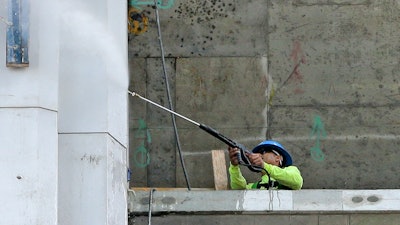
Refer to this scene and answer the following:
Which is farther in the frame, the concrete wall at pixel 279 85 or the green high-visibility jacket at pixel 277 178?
the concrete wall at pixel 279 85

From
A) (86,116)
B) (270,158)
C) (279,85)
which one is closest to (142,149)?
(270,158)

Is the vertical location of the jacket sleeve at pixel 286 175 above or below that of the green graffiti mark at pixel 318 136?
below

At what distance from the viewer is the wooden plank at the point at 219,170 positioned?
10.7 meters

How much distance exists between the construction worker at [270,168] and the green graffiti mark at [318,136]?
1.94 ft

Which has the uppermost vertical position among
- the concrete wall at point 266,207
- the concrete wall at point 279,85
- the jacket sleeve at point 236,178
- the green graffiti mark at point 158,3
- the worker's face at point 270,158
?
the green graffiti mark at point 158,3

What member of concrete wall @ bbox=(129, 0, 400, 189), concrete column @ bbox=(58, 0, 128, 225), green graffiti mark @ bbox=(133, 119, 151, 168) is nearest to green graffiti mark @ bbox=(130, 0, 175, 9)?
concrete wall @ bbox=(129, 0, 400, 189)

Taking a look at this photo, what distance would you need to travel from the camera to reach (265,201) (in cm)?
1021

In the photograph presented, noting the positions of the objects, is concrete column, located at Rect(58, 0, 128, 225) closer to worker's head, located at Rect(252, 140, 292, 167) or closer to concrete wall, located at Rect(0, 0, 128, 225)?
concrete wall, located at Rect(0, 0, 128, 225)

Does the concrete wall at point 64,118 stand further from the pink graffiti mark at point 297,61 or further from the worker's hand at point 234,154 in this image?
the pink graffiti mark at point 297,61

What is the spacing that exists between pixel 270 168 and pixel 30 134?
8.95 feet

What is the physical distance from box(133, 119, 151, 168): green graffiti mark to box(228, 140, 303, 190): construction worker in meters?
0.98

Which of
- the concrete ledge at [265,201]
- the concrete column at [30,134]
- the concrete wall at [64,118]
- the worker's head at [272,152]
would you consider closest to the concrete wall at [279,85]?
the worker's head at [272,152]

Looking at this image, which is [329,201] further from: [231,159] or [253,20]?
[253,20]

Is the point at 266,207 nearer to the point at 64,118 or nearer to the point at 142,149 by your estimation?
the point at 142,149
